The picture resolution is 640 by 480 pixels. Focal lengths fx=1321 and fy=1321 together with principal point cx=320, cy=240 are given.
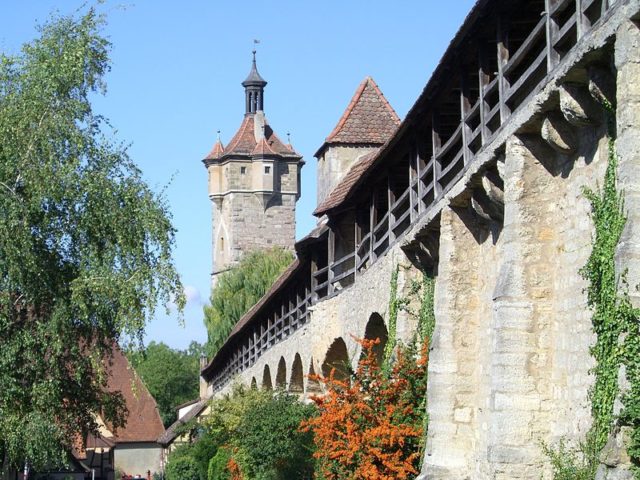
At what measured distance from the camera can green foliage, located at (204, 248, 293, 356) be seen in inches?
2349

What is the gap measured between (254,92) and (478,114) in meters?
65.3

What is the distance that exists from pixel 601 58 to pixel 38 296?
13.0m

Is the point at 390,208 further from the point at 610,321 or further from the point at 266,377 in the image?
the point at 266,377

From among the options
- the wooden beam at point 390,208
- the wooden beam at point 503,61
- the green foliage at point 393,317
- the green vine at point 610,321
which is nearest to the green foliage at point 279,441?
the wooden beam at point 390,208

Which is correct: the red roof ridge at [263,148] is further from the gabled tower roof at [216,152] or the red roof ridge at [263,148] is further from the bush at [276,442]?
the bush at [276,442]

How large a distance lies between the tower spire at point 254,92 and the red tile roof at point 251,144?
62 centimetres

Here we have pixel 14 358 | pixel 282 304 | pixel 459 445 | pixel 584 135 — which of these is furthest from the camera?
pixel 282 304

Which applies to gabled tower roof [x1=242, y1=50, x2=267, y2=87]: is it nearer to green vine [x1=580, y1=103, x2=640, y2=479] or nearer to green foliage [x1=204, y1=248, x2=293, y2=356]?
green foliage [x1=204, y1=248, x2=293, y2=356]

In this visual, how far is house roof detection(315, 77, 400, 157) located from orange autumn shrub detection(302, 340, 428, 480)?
1166 centimetres

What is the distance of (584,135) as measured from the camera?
11.5 metres

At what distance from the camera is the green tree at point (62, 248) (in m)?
20.7

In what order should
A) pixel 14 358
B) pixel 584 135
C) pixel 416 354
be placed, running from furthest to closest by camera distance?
pixel 14 358
pixel 416 354
pixel 584 135

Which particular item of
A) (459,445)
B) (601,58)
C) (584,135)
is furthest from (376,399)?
(601,58)

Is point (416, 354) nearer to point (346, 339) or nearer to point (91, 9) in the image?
point (346, 339)
